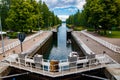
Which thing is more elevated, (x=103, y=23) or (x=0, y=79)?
(x=103, y=23)

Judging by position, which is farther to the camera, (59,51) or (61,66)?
(59,51)

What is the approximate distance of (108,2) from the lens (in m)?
55.7

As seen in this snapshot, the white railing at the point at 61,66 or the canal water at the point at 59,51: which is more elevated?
the white railing at the point at 61,66

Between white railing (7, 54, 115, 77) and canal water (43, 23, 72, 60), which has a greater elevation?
white railing (7, 54, 115, 77)

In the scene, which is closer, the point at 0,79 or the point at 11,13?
the point at 0,79

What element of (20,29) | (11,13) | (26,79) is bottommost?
(26,79)

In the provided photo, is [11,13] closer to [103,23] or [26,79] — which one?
[103,23]

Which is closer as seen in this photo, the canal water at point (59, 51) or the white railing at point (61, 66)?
the white railing at point (61, 66)

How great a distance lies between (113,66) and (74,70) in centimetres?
→ 419

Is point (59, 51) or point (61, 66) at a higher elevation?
point (61, 66)

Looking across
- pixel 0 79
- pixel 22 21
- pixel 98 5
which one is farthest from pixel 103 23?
pixel 0 79

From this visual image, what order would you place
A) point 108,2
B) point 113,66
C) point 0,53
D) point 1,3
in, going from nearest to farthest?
point 113,66 < point 0,53 < point 108,2 < point 1,3

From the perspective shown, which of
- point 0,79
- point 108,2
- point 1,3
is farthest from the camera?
point 1,3

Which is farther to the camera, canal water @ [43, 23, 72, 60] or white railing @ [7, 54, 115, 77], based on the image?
canal water @ [43, 23, 72, 60]
